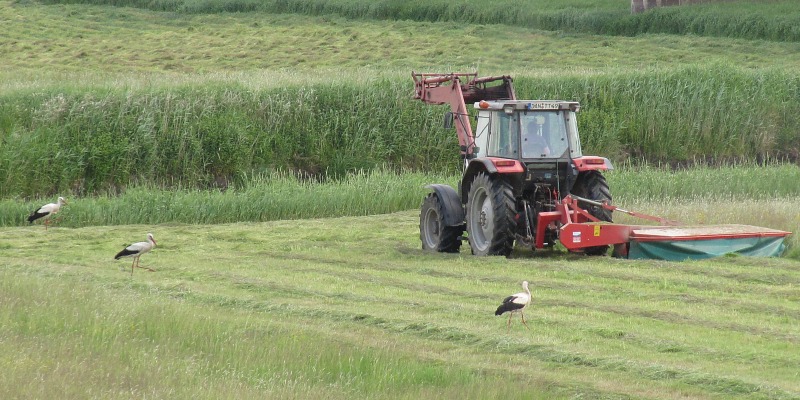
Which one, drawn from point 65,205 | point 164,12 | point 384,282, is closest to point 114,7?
point 164,12

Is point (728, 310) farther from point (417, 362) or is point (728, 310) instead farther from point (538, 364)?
point (417, 362)

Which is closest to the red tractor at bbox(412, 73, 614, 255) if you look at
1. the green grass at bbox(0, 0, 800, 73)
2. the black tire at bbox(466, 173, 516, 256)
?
the black tire at bbox(466, 173, 516, 256)

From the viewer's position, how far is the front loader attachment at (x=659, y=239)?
1374 centimetres

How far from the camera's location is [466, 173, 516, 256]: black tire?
46.8 feet

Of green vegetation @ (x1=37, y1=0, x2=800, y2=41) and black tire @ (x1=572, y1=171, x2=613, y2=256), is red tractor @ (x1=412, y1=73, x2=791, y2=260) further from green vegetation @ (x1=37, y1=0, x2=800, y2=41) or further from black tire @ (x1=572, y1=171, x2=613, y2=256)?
green vegetation @ (x1=37, y1=0, x2=800, y2=41)

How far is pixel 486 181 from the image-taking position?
47.9 ft

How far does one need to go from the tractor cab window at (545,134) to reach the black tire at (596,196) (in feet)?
1.63

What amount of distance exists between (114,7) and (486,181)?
39649mm

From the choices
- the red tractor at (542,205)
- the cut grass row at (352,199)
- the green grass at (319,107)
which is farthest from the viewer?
the green grass at (319,107)

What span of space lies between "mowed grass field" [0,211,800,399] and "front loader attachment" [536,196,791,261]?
0.32 meters

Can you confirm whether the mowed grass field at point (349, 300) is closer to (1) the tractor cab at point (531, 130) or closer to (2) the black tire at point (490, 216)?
(2) the black tire at point (490, 216)

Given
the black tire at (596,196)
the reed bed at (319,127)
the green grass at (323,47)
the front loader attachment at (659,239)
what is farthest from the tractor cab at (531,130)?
the green grass at (323,47)

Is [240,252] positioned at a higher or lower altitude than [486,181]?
lower

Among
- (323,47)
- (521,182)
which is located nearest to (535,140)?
(521,182)
